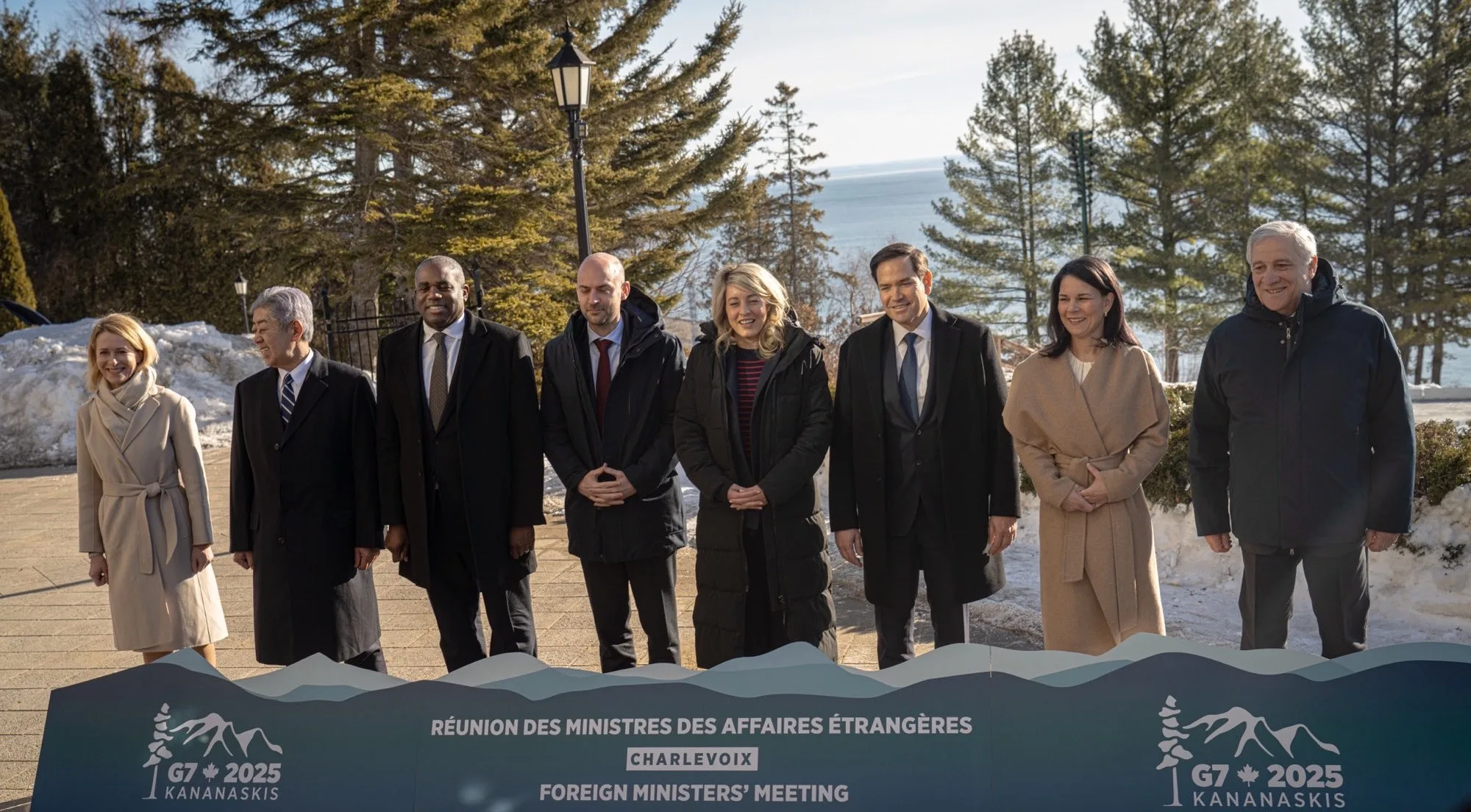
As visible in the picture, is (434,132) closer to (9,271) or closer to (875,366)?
(9,271)

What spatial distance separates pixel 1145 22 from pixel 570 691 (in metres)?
33.7

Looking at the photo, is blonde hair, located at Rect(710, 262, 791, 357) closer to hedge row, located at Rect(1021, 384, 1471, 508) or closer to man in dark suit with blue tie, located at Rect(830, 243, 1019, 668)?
man in dark suit with blue tie, located at Rect(830, 243, 1019, 668)

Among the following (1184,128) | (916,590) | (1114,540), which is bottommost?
(916,590)

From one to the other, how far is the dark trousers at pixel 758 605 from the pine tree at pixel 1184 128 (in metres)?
30.2

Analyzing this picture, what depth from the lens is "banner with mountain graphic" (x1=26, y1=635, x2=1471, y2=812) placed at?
2.49 meters

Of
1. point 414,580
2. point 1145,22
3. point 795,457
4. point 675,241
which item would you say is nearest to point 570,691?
point 795,457

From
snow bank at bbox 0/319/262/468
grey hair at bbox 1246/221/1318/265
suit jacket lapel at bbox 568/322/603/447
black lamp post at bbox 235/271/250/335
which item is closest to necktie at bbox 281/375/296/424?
suit jacket lapel at bbox 568/322/603/447

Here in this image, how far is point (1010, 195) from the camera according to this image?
36.6 m

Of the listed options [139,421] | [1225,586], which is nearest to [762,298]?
[139,421]

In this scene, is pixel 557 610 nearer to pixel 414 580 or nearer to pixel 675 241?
pixel 414 580

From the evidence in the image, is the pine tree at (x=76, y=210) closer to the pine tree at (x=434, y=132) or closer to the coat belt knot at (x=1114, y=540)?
the pine tree at (x=434, y=132)

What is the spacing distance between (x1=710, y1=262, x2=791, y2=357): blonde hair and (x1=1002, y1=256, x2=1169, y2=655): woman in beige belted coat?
883 millimetres

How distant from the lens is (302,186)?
1889 cm

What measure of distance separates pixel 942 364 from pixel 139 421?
3.14 metres
